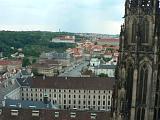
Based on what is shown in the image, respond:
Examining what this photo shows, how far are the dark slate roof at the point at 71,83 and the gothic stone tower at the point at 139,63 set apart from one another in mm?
59634

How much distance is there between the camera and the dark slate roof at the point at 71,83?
298 ft

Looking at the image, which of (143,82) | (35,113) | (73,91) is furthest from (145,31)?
(73,91)

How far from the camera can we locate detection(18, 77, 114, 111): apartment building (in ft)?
299

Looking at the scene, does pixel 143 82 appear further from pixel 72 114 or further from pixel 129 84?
pixel 72 114

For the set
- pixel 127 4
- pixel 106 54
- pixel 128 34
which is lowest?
pixel 106 54

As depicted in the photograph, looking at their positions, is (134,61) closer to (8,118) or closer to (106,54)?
(8,118)

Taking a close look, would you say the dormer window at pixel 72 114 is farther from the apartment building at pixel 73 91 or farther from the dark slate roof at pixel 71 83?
the apartment building at pixel 73 91

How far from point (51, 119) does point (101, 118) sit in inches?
254

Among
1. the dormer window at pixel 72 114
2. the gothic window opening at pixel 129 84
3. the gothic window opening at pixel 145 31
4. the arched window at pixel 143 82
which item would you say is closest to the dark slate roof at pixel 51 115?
the dormer window at pixel 72 114

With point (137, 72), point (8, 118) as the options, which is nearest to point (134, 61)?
point (137, 72)

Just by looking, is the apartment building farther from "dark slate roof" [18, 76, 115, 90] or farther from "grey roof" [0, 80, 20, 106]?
"grey roof" [0, 80, 20, 106]

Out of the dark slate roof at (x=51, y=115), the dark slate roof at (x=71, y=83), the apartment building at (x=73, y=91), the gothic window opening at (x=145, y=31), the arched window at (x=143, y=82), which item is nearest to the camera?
the gothic window opening at (x=145, y=31)

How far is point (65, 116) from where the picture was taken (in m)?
50.7

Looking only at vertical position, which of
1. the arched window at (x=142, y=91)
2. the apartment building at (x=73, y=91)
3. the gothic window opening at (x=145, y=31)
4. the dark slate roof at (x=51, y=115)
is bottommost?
the apartment building at (x=73, y=91)
